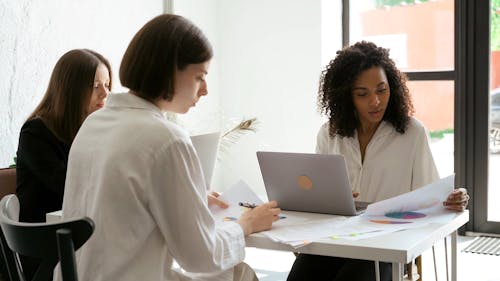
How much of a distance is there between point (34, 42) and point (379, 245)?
8.36 ft

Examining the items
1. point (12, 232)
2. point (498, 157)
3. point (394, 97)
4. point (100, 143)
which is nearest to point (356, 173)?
point (394, 97)

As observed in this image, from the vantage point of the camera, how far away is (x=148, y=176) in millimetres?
1480

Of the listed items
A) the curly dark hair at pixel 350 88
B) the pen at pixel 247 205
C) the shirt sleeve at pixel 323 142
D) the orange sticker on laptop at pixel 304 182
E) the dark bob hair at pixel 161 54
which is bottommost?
the pen at pixel 247 205

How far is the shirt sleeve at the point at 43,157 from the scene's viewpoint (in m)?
2.30

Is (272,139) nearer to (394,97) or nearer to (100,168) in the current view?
(394,97)

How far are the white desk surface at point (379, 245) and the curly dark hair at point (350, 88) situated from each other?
71 cm

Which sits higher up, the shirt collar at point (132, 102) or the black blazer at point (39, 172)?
the shirt collar at point (132, 102)

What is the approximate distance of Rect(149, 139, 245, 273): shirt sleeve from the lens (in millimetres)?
1479

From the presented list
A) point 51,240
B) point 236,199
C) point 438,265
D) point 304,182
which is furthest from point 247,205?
point 438,265

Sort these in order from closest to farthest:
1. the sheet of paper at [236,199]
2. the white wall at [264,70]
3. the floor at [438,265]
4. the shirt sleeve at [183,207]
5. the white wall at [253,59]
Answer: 1. the shirt sleeve at [183,207]
2. the sheet of paper at [236,199]
3. the floor at [438,265]
4. the white wall at [253,59]
5. the white wall at [264,70]

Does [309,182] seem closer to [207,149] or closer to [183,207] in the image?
[207,149]

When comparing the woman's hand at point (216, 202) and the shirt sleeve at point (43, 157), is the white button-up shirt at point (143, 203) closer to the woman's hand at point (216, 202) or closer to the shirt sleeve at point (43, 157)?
the woman's hand at point (216, 202)

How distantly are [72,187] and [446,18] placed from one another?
3.57 metres

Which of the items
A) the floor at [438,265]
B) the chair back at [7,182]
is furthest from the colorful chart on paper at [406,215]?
the floor at [438,265]
